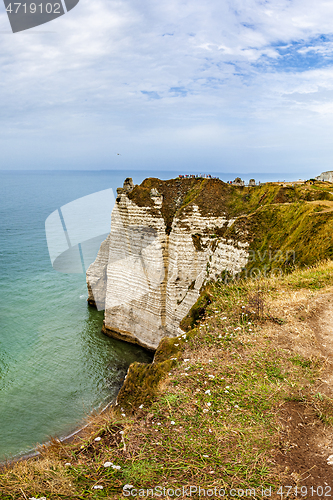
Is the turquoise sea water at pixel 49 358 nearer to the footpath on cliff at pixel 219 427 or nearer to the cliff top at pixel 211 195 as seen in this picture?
the footpath on cliff at pixel 219 427

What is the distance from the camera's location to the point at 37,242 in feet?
151

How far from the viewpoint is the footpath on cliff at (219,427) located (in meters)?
4.12

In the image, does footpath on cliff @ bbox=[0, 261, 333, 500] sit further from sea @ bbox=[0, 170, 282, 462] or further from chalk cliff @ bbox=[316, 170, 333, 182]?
chalk cliff @ bbox=[316, 170, 333, 182]

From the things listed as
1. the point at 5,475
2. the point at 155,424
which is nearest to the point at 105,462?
the point at 155,424

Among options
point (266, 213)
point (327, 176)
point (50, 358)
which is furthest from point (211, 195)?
point (327, 176)

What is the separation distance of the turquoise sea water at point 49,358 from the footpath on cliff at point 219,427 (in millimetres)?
1753

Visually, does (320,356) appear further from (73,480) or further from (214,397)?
(73,480)

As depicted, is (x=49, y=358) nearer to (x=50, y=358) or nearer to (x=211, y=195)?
(x=50, y=358)

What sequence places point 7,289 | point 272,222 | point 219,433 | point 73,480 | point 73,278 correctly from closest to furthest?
1. point 73,480
2. point 219,433
3. point 272,222
4. point 7,289
5. point 73,278

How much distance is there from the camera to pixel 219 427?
4996mm

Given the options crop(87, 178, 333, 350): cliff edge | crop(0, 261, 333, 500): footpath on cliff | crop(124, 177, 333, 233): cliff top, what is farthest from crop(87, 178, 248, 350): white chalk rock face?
crop(0, 261, 333, 500): footpath on cliff

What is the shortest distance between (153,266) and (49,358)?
327 inches

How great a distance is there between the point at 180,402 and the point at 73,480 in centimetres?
209

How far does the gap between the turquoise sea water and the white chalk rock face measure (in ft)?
6.47
